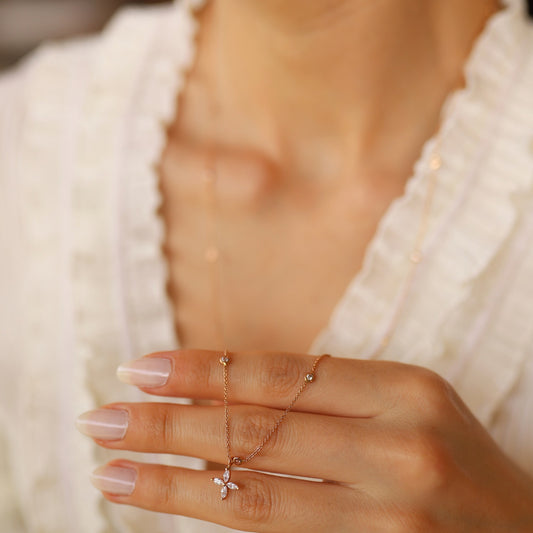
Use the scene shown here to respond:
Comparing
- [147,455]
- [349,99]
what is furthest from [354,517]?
[349,99]

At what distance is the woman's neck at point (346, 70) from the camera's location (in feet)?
2.68

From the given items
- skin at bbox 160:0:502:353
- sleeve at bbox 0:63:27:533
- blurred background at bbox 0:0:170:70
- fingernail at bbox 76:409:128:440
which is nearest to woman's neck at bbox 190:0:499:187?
skin at bbox 160:0:502:353

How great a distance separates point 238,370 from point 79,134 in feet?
1.44

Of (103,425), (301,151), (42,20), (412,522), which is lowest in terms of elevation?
(412,522)

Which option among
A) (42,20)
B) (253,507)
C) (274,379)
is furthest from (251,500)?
(42,20)

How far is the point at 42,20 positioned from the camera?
199 centimetres

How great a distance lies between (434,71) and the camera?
0.86 meters

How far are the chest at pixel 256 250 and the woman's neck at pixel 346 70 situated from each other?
2.5 inches

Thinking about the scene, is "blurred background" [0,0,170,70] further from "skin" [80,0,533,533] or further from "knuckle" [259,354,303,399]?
"knuckle" [259,354,303,399]

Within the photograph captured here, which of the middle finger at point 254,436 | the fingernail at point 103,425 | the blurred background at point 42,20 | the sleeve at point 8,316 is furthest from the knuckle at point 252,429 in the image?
the blurred background at point 42,20

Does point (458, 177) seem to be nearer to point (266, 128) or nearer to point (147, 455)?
point (266, 128)

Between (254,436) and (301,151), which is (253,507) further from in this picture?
(301,151)

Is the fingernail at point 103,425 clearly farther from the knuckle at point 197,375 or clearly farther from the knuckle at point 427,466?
the knuckle at point 427,466

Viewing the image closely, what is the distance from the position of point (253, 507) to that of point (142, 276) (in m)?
0.34
